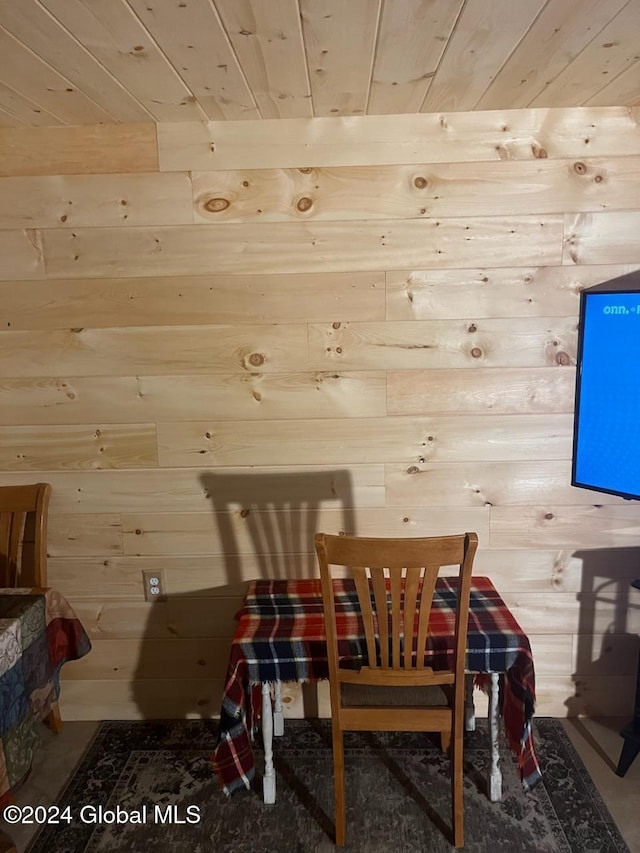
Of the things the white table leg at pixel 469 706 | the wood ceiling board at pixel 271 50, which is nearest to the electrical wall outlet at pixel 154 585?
the white table leg at pixel 469 706

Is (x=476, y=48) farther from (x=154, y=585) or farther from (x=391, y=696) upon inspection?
(x=154, y=585)

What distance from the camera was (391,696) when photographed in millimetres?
1854

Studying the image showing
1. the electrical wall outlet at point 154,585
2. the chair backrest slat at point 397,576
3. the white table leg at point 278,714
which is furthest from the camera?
the electrical wall outlet at point 154,585

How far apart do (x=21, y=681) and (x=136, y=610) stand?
689 mm

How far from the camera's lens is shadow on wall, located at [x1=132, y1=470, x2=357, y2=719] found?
2.30 meters

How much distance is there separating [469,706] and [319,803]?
63 centimetres

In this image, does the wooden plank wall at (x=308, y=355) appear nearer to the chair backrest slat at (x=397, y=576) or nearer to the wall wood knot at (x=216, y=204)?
the wall wood knot at (x=216, y=204)

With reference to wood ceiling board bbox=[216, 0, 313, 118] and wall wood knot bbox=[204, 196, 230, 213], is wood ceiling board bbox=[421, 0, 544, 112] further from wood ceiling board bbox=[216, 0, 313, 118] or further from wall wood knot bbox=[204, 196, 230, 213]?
wall wood knot bbox=[204, 196, 230, 213]

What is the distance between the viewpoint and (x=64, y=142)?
212 centimetres

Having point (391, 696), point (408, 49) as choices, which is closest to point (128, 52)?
point (408, 49)

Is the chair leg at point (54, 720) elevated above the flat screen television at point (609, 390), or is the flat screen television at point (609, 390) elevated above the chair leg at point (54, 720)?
the flat screen television at point (609, 390)

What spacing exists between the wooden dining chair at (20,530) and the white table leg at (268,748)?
3.24ft

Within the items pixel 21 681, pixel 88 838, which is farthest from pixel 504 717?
pixel 21 681

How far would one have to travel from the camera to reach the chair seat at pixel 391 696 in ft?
6.04
